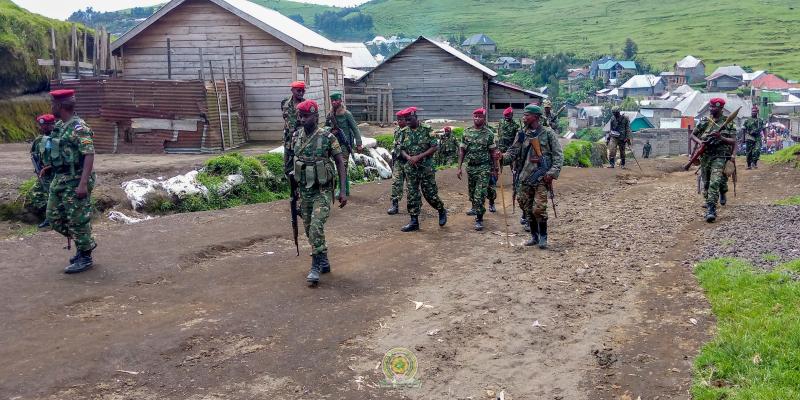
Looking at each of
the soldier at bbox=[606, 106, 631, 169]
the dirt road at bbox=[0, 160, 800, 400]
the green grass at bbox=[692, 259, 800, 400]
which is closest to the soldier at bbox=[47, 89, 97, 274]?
the dirt road at bbox=[0, 160, 800, 400]

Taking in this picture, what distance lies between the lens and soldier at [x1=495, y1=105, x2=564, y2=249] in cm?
A: 945

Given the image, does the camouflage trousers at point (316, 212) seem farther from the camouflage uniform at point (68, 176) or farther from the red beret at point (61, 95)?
the red beret at point (61, 95)

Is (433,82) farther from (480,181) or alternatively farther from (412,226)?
(412,226)

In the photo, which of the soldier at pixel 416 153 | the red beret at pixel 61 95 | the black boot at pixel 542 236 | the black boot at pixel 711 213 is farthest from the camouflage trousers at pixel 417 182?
the red beret at pixel 61 95

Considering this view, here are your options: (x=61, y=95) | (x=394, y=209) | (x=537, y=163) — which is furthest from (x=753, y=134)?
(x=61, y=95)

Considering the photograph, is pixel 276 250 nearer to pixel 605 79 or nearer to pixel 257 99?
pixel 257 99

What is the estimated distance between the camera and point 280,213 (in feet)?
39.3

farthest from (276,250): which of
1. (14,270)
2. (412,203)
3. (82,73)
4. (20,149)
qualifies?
(82,73)

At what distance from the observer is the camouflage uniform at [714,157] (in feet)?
37.0

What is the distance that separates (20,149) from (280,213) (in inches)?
336

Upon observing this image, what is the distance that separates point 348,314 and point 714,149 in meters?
7.46

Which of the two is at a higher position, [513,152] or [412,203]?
[513,152]

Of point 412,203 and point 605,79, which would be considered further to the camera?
point 605,79

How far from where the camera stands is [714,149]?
11.5 metres
